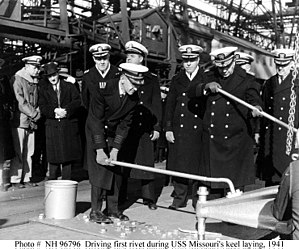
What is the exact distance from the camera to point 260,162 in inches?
259

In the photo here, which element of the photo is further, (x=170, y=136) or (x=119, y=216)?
(x=170, y=136)

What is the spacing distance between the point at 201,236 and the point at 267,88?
2878 mm

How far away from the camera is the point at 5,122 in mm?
7137

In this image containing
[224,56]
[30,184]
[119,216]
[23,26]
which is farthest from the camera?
[23,26]

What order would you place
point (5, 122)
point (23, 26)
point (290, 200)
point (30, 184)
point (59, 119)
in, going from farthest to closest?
point (23, 26)
point (30, 184)
point (5, 122)
point (59, 119)
point (290, 200)

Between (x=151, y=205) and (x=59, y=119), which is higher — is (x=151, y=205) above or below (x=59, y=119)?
below

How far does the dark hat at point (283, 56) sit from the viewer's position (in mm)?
6032

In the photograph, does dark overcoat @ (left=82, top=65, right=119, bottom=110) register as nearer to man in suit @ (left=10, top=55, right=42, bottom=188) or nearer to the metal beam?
man in suit @ (left=10, top=55, right=42, bottom=188)

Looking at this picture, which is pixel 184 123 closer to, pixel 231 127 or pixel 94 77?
pixel 231 127

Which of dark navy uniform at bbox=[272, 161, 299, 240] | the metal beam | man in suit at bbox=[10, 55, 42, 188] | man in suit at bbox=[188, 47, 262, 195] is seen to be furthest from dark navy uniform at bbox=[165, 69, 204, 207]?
the metal beam

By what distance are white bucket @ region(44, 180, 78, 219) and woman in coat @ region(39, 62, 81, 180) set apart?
1.44 metres

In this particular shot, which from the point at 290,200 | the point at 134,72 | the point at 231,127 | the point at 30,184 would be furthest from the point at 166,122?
the point at 290,200

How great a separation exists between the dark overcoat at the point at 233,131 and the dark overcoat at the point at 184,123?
33 cm

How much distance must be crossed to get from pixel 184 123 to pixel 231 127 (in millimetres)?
668
